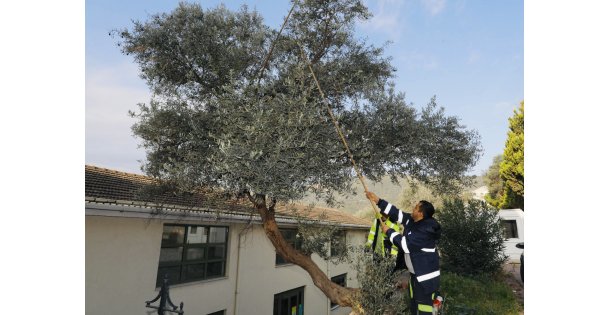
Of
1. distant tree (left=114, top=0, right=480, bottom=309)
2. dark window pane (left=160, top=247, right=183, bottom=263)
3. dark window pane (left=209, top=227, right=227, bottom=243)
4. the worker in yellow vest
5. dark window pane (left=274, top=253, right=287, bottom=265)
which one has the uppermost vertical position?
distant tree (left=114, top=0, right=480, bottom=309)

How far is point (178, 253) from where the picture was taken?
1110cm

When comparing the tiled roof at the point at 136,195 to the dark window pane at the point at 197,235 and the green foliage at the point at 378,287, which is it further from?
the green foliage at the point at 378,287

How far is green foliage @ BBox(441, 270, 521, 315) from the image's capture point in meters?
8.34

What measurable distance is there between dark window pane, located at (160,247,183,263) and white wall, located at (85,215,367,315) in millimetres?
456

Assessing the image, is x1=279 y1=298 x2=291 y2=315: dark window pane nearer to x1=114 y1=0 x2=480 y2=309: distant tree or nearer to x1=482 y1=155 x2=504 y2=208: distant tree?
x1=114 y1=0 x2=480 y2=309: distant tree

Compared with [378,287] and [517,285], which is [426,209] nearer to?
[378,287]

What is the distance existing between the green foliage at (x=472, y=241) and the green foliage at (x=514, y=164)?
12.1 m

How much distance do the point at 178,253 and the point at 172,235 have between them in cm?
70

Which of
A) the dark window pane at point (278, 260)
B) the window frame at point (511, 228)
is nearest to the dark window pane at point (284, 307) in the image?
the dark window pane at point (278, 260)

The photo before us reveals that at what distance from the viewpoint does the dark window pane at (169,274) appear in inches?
406

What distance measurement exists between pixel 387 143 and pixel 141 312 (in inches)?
328

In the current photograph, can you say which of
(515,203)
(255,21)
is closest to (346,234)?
(515,203)

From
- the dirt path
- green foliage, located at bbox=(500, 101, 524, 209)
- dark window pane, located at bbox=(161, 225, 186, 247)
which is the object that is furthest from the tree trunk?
green foliage, located at bbox=(500, 101, 524, 209)
